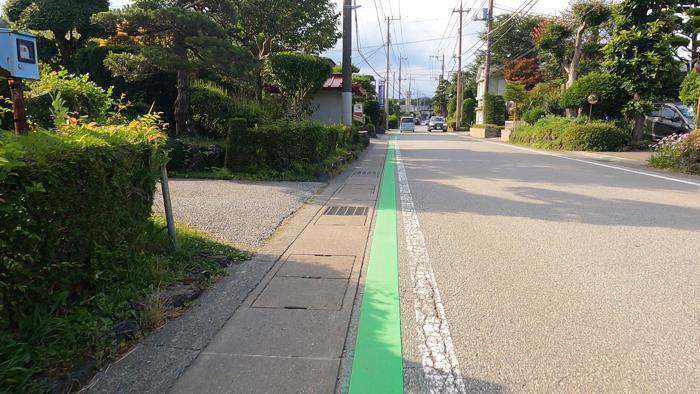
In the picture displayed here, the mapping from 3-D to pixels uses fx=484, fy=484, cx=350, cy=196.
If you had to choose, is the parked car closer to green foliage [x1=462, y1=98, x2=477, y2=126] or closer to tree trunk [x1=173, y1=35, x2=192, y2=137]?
tree trunk [x1=173, y1=35, x2=192, y2=137]

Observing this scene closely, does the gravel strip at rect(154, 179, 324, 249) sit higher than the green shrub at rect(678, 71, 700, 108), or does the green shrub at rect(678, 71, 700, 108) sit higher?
the green shrub at rect(678, 71, 700, 108)

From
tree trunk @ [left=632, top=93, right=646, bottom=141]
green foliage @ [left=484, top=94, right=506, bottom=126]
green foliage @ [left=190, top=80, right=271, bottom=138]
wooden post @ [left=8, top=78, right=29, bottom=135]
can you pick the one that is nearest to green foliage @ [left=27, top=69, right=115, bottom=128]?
wooden post @ [left=8, top=78, right=29, bottom=135]

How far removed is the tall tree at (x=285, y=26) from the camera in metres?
15.0

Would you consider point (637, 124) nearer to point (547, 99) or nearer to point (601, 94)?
point (601, 94)

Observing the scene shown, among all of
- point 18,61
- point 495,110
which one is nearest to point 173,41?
point 18,61

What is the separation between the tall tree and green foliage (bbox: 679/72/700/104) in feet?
40.6

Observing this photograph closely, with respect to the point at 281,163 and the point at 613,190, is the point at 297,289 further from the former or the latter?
the point at 613,190

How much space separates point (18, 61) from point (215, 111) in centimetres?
895

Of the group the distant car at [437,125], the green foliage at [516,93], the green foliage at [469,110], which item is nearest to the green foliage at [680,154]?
the green foliage at [516,93]

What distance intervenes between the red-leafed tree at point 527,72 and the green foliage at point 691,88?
34.5 meters

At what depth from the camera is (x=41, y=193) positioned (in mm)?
2725

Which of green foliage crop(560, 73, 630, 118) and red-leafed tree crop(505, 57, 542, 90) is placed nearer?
green foliage crop(560, 73, 630, 118)

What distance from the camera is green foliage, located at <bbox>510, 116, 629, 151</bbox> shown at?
65.5ft

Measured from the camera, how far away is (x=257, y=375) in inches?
112
